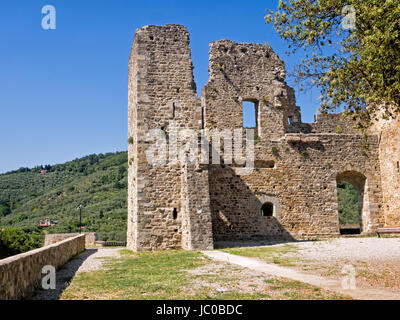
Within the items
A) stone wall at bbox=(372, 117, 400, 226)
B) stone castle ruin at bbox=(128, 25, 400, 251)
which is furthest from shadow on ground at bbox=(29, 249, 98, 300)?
stone wall at bbox=(372, 117, 400, 226)

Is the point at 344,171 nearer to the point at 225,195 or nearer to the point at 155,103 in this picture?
the point at 225,195

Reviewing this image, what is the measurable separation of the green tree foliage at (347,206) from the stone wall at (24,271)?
26.1 m

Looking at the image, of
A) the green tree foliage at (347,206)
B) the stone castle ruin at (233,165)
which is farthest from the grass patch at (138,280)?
the green tree foliage at (347,206)

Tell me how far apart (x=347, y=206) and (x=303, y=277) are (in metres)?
28.8

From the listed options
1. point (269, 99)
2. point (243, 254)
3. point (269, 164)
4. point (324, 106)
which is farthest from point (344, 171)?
point (324, 106)

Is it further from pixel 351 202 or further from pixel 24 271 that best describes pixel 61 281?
pixel 351 202

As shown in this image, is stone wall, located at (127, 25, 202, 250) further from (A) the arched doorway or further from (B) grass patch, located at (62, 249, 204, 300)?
(A) the arched doorway

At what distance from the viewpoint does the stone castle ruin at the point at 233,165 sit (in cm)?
1477

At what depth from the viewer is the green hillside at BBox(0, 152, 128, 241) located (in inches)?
1457

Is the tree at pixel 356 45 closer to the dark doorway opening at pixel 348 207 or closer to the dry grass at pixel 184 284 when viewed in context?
the dry grass at pixel 184 284

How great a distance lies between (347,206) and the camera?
1359 inches

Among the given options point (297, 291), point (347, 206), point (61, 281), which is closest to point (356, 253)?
point (297, 291)

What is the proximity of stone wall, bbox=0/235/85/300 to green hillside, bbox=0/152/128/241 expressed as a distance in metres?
19.8
